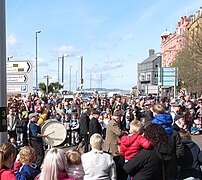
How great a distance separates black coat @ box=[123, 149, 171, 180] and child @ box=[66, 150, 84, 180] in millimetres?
692

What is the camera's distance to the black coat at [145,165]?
207 inches

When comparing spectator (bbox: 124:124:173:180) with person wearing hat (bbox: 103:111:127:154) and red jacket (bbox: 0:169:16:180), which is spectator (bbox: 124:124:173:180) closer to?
red jacket (bbox: 0:169:16:180)

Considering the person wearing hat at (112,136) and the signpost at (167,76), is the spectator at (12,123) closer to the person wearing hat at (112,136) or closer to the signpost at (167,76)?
the person wearing hat at (112,136)

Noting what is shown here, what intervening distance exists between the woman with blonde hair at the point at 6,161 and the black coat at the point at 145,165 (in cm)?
155

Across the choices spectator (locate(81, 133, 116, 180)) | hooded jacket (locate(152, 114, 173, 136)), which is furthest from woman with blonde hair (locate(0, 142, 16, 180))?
hooded jacket (locate(152, 114, 173, 136))

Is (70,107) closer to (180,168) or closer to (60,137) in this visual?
(60,137)

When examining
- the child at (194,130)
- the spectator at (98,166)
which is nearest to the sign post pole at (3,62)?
the spectator at (98,166)

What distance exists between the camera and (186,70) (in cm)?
4328

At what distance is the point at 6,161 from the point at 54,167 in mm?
722

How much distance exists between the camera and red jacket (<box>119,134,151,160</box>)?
5.46 meters

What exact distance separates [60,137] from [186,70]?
3246 cm

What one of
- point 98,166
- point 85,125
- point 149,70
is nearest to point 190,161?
point 98,166

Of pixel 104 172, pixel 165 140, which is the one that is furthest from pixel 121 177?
pixel 165 140

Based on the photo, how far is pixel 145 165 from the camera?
5258 mm
